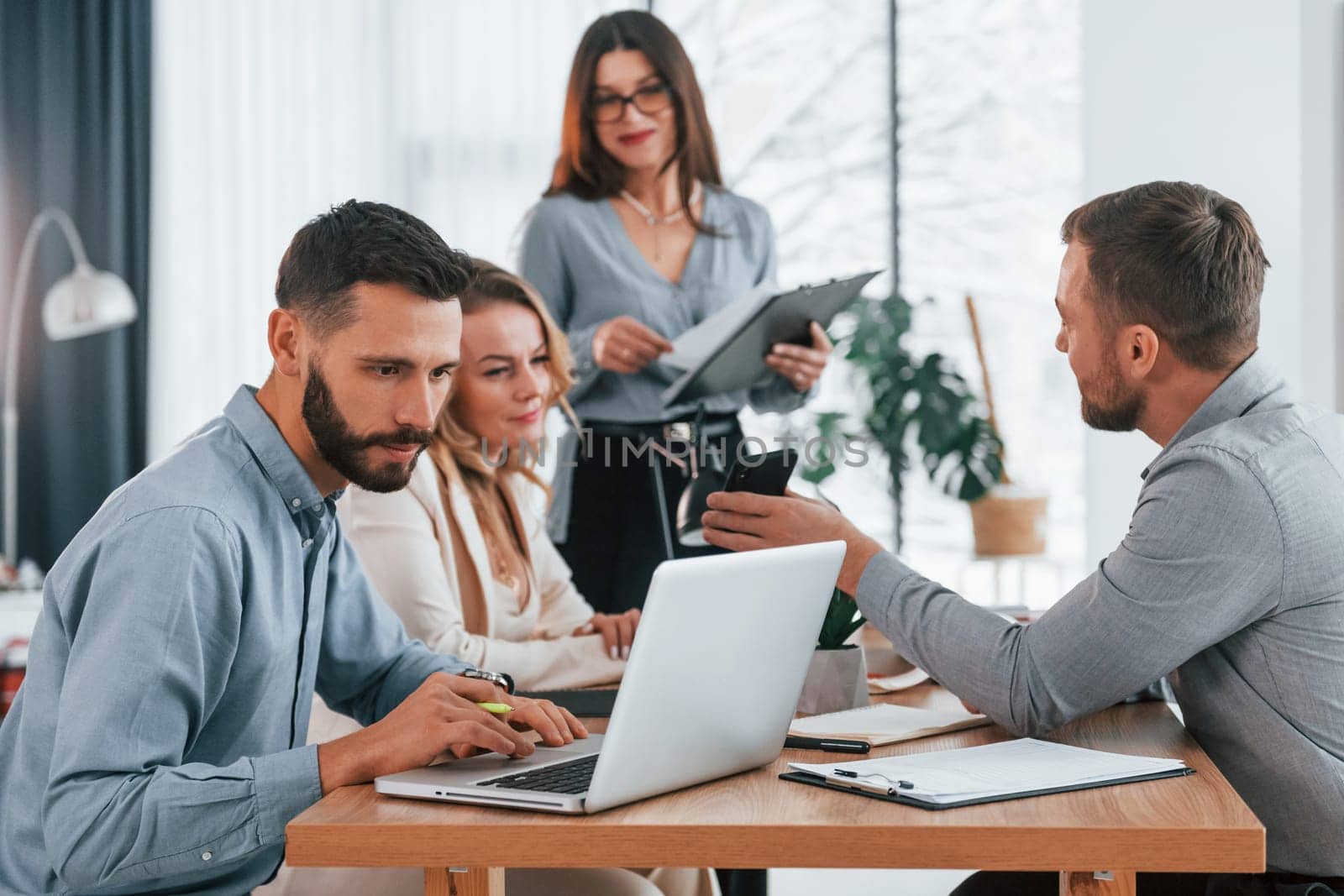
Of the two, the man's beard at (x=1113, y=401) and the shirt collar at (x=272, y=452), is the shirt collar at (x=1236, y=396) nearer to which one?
the man's beard at (x=1113, y=401)

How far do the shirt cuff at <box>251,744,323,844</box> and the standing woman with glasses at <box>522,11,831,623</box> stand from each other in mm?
1379

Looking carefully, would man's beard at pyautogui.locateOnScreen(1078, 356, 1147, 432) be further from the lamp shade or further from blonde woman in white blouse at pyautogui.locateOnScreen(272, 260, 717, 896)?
the lamp shade

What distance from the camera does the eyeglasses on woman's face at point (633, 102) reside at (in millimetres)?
2541

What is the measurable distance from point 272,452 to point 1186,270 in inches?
37.1

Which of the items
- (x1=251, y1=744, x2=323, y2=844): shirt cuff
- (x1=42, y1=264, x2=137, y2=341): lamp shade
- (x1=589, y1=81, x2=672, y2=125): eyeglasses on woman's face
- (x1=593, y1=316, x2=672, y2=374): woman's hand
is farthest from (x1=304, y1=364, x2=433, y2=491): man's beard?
(x1=42, y1=264, x2=137, y2=341): lamp shade

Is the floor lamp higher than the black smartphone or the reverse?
higher

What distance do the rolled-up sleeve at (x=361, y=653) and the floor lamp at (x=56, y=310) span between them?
123 inches

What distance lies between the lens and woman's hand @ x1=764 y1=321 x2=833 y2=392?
7.79ft

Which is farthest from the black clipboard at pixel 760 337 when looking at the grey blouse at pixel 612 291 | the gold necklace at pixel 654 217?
the gold necklace at pixel 654 217

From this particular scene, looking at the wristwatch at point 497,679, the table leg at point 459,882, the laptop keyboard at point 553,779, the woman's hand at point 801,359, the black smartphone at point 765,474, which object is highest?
the woman's hand at point 801,359

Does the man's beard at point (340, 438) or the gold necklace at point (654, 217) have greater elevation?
the gold necklace at point (654, 217)

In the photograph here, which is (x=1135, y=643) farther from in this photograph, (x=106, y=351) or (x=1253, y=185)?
(x=106, y=351)

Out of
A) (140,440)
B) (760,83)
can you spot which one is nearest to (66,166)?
(140,440)

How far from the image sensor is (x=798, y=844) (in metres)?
0.95
